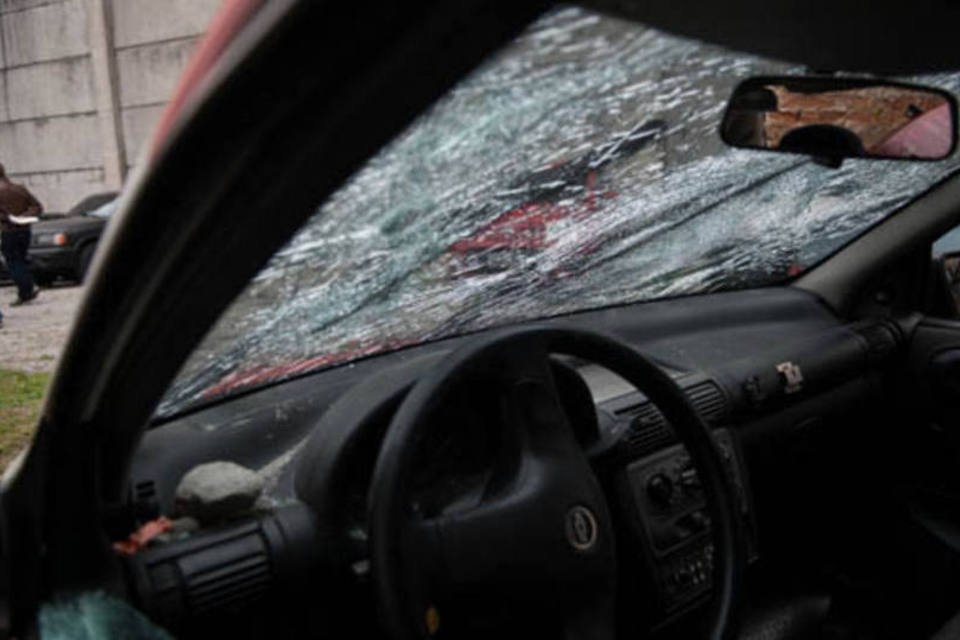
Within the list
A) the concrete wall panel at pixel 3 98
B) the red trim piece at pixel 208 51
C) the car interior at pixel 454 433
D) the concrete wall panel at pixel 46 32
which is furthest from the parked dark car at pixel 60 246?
the red trim piece at pixel 208 51

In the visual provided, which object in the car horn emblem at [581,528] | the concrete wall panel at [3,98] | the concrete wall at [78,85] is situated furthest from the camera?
the concrete wall panel at [3,98]

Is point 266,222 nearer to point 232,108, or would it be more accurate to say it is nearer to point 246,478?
point 232,108

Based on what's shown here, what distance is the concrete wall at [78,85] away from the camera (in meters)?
16.6

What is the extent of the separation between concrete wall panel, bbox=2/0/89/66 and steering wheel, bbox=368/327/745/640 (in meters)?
17.6

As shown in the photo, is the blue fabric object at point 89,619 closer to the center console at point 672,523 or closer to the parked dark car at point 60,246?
the center console at point 672,523

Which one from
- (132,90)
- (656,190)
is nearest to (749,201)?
(656,190)

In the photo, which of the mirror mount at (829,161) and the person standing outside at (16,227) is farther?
the person standing outside at (16,227)

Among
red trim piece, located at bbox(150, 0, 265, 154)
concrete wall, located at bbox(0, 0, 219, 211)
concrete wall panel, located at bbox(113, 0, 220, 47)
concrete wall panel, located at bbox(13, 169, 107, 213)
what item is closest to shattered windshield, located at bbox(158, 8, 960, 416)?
red trim piece, located at bbox(150, 0, 265, 154)

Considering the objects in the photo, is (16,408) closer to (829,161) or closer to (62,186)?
(829,161)

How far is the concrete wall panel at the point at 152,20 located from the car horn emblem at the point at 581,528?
15.1 metres

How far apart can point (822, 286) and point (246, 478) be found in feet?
7.52

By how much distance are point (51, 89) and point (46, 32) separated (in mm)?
1008

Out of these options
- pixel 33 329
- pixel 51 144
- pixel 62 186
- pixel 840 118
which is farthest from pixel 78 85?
pixel 840 118

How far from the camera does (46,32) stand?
17516mm
